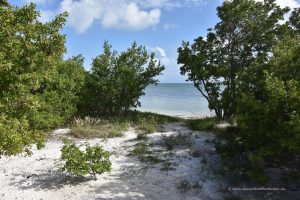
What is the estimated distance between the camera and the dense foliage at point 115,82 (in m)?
21.2

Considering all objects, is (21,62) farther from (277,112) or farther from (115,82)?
(115,82)

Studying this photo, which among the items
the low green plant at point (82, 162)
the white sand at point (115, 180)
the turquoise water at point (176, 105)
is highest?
the turquoise water at point (176, 105)

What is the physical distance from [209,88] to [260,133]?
1075 centimetres

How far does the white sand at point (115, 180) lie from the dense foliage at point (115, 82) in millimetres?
7679

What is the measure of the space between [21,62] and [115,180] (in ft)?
16.6

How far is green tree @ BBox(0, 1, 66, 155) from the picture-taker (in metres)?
6.98

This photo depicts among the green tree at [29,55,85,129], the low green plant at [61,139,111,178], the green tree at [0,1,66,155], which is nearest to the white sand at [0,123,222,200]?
the low green plant at [61,139,111,178]

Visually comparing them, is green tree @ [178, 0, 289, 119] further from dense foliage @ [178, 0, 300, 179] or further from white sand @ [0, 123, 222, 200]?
white sand @ [0, 123, 222, 200]

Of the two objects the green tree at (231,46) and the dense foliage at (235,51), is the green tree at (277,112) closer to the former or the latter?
the dense foliage at (235,51)

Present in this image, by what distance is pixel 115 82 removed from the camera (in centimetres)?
Answer: 2134

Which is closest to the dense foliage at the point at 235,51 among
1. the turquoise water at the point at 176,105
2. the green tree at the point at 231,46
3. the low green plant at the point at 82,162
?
the green tree at the point at 231,46

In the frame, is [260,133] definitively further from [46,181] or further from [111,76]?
[111,76]

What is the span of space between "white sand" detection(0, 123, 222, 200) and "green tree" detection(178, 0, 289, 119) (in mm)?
7038

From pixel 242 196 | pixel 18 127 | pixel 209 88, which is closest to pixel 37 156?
pixel 18 127
